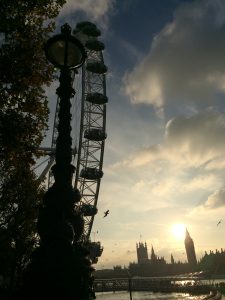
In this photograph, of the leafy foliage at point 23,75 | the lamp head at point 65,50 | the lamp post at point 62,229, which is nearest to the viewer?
the lamp post at point 62,229

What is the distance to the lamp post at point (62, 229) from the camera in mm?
3391

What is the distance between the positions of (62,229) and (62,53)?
8.40 ft

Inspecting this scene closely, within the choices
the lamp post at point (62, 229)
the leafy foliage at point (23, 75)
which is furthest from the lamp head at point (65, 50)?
the leafy foliage at point (23, 75)

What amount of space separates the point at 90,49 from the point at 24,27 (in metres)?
31.4

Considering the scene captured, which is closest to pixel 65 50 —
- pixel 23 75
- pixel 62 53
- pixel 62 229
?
pixel 62 53

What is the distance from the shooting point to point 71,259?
3.61 m

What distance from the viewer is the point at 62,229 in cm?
379

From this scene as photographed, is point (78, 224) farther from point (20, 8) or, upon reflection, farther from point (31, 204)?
point (31, 204)

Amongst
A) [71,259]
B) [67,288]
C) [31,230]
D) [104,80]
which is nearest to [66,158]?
[71,259]

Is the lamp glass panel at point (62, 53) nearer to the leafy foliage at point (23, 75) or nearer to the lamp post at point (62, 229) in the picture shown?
the lamp post at point (62, 229)

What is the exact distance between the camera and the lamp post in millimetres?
3391

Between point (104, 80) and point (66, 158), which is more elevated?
point (104, 80)

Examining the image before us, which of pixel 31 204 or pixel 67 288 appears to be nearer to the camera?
pixel 67 288

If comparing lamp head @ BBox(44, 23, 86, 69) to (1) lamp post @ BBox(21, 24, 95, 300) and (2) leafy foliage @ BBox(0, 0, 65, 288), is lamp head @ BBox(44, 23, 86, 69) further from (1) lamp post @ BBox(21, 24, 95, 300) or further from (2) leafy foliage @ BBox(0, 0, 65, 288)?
(2) leafy foliage @ BBox(0, 0, 65, 288)
